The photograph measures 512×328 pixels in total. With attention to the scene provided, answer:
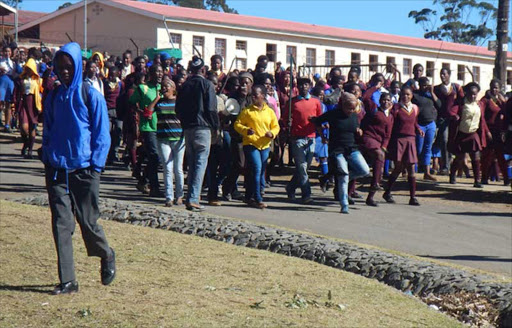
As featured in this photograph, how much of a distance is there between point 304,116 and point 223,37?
3278 cm

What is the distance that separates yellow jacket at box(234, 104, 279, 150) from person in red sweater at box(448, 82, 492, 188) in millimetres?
4896

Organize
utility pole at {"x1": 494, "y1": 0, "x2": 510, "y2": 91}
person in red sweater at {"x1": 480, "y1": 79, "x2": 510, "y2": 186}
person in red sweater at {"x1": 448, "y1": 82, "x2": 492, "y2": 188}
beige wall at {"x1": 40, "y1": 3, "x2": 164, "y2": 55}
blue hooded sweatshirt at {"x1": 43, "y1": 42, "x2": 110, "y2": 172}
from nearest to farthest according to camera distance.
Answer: blue hooded sweatshirt at {"x1": 43, "y1": 42, "x2": 110, "y2": 172} < person in red sweater at {"x1": 448, "y1": 82, "x2": 492, "y2": 188} < person in red sweater at {"x1": 480, "y1": 79, "x2": 510, "y2": 186} < utility pole at {"x1": 494, "y1": 0, "x2": 510, "y2": 91} < beige wall at {"x1": 40, "y1": 3, "x2": 164, "y2": 55}

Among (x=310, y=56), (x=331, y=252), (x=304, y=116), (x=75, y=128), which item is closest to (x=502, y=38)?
(x=304, y=116)

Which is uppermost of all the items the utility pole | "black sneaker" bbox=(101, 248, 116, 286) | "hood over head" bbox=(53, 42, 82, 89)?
the utility pole

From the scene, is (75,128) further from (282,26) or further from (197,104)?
(282,26)

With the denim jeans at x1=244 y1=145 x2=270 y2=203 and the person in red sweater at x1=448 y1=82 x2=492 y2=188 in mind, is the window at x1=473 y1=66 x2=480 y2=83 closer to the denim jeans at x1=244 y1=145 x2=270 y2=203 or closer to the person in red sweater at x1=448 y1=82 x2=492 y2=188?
the person in red sweater at x1=448 y1=82 x2=492 y2=188

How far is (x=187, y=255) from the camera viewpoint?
9.09 meters

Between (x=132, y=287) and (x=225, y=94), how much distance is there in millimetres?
7291

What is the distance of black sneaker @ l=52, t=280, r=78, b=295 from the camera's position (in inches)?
286

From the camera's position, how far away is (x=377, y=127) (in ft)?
46.2

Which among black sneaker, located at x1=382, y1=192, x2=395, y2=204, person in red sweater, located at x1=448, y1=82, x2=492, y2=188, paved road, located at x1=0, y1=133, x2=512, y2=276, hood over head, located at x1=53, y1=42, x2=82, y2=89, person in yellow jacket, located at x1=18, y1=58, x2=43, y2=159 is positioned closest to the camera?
hood over head, located at x1=53, y1=42, x2=82, y2=89

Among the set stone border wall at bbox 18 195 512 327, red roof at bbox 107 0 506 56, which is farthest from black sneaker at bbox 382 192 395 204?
red roof at bbox 107 0 506 56

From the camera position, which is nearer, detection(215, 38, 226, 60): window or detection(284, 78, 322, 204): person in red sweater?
detection(284, 78, 322, 204): person in red sweater

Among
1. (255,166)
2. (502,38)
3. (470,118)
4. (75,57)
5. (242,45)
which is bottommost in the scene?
(255,166)
